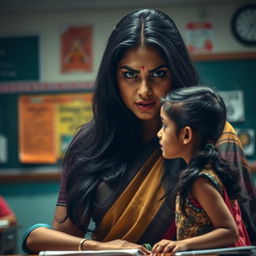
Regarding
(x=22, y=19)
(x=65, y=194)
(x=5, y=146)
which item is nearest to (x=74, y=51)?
(x=22, y=19)

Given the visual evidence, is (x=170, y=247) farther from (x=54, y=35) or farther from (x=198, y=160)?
(x=54, y=35)

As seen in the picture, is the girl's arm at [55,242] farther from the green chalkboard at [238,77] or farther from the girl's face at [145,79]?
the green chalkboard at [238,77]

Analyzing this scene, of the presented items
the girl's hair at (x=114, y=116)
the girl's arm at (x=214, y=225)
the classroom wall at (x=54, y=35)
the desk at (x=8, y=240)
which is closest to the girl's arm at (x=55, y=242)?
the girl's hair at (x=114, y=116)

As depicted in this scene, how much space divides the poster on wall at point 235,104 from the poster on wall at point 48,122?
1.07 metres

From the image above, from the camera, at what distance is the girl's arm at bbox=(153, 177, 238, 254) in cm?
90

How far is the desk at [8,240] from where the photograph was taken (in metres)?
3.25

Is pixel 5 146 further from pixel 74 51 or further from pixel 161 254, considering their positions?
pixel 161 254

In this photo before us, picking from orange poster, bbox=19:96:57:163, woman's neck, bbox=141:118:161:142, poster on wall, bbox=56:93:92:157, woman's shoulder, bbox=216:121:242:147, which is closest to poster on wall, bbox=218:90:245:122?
poster on wall, bbox=56:93:92:157

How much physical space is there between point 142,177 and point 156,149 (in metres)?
0.08

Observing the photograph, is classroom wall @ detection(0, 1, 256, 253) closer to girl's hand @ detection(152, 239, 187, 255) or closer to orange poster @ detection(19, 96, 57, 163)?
orange poster @ detection(19, 96, 57, 163)

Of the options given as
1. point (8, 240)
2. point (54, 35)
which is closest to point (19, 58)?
point (54, 35)

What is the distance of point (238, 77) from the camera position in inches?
161

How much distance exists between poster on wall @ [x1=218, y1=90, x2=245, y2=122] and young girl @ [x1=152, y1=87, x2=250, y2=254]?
3094 millimetres

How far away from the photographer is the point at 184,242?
A: 893 mm
